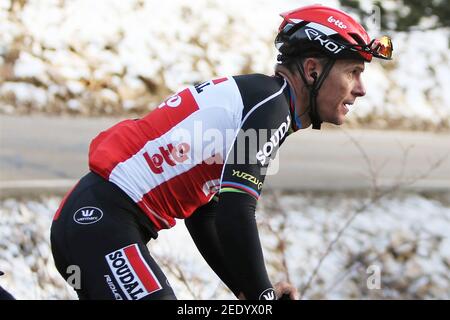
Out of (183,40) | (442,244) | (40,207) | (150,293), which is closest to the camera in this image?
(150,293)

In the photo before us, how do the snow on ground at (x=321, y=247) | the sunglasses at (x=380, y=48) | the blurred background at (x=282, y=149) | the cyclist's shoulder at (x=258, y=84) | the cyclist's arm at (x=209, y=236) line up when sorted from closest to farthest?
the cyclist's shoulder at (x=258, y=84) < the sunglasses at (x=380, y=48) < the cyclist's arm at (x=209, y=236) < the snow on ground at (x=321, y=247) < the blurred background at (x=282, y=149)

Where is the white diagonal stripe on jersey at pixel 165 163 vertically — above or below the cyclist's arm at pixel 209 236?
above

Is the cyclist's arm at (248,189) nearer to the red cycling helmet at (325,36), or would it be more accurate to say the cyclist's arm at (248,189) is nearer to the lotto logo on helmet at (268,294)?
the lotto logo on helmet at (268,294)

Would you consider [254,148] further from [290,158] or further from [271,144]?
[290,158]

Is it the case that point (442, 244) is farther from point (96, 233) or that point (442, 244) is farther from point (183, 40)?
point (96, 233)

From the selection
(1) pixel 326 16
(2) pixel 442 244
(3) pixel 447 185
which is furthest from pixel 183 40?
(1) pixel 326 16

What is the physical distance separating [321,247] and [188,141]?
5293 millimetres

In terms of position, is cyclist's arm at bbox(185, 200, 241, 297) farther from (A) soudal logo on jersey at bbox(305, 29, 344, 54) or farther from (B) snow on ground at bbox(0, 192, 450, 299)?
(B) snow on ground at bbox(0, 192, 450, 299)

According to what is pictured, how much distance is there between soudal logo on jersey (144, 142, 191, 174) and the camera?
3.28m

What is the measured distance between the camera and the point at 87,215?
3.21 meters

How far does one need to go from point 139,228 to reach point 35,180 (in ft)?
18.4

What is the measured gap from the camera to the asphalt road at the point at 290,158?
29.6 ft

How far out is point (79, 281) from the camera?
3.17 metres

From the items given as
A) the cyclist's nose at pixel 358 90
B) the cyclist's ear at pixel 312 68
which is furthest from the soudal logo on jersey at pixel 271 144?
the cyclist's nose at pixel 358 90
